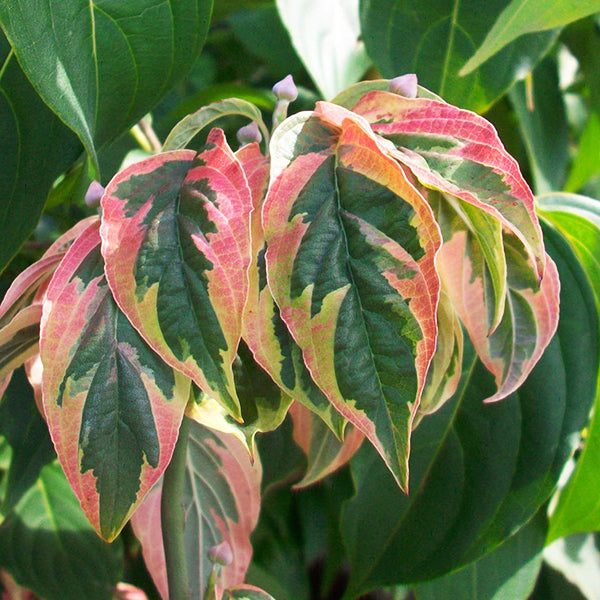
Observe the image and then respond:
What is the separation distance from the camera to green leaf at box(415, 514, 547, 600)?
57cm

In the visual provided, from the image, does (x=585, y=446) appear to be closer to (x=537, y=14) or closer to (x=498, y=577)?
(x=498, y=577)

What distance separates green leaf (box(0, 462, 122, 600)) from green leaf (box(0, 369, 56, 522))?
71mm

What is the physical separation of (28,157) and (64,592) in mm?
401

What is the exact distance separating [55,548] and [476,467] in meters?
0.40

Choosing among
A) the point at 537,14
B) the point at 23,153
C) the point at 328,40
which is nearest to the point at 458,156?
the point at 537,14

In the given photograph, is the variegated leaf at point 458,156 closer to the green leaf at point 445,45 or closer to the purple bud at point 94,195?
the purple bud at point 94,195

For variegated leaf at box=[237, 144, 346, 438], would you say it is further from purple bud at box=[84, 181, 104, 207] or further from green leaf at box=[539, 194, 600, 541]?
green leaf at box=[539, 194, 600, 541]

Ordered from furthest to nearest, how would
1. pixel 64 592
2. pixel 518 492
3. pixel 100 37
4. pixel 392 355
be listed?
pixel 64 592 < pixel 518 492 < pixel 100 37 < pixel 392 355

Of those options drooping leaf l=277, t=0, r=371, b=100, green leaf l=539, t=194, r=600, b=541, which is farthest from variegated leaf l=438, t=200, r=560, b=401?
drooping leaf l=277, t=0, r=371, b=100

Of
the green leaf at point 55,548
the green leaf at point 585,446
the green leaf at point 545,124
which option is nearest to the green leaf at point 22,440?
the green leaf at point 55,548

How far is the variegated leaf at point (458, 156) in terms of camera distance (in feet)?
1.08

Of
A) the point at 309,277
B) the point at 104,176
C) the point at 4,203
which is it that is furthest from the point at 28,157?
the point at 309,277

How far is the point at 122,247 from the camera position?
0.32 metres

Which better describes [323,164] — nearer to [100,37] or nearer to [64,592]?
[100,37]
